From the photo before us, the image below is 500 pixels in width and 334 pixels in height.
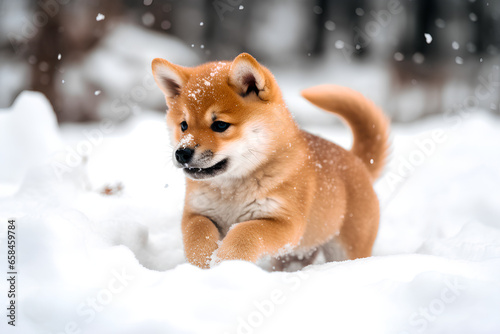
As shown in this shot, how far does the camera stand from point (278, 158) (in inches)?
61.0

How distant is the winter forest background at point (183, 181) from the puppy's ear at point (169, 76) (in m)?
0.27

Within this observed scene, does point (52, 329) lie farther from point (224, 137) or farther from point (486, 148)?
point (486, 148)

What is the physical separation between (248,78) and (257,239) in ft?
1.75

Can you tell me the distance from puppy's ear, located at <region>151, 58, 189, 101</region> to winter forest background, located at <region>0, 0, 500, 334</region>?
27cm

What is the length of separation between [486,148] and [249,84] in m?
2.08

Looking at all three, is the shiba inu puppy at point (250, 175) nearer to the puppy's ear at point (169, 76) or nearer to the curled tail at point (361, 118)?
the puppy's ear at point (169, 76)

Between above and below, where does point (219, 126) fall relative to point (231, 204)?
above

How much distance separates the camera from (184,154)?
4.47 ft

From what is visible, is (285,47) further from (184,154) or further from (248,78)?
(184,154)

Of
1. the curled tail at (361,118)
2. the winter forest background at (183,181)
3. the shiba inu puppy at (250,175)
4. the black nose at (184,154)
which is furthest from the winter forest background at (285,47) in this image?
the black nose at (184,154)

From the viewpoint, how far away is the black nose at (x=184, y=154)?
1363 mm

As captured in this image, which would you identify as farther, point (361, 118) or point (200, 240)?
point (361, 118)

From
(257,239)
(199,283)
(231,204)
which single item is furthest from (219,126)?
(199,283)

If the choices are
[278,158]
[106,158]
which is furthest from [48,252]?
[106,158]
